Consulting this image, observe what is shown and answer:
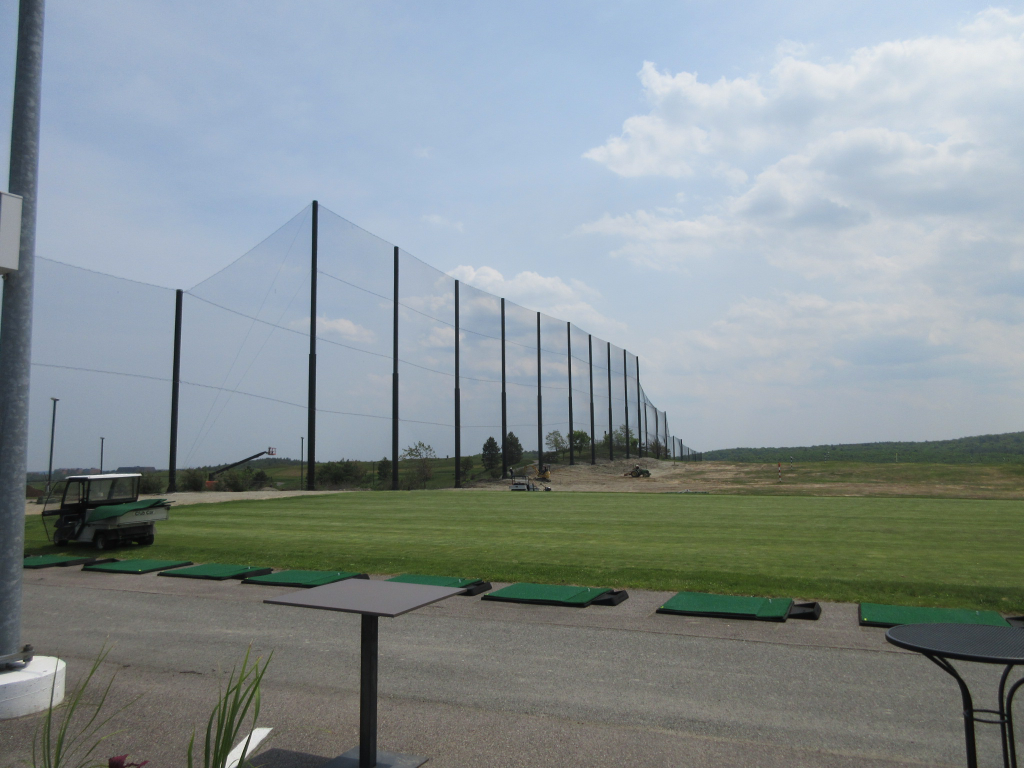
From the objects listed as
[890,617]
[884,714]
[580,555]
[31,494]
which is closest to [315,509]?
[580,555]

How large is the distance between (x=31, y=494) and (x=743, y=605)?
30587 millimetres

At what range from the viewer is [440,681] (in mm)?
5227

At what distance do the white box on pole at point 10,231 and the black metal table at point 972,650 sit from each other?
18.7 feet

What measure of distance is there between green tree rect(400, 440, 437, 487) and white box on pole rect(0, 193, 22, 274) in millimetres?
32759

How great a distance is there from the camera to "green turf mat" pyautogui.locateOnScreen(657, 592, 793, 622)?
7.05m

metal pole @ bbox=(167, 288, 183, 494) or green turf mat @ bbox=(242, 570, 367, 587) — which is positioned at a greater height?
metal pole @ bbox=(167, 288, 183, 494)

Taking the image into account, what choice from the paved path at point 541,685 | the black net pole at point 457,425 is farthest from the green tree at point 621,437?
the paved path at point 541,685

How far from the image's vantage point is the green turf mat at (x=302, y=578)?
9.18 m

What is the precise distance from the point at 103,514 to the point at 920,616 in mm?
13206

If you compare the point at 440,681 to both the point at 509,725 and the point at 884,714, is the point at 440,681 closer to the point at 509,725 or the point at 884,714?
the point at 509,725

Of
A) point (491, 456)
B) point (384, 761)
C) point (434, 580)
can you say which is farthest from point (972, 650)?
point (491, 456)

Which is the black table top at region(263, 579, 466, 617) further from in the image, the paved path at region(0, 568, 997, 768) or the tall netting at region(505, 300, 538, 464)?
the tall netting at region(505, 300, 538, 464)

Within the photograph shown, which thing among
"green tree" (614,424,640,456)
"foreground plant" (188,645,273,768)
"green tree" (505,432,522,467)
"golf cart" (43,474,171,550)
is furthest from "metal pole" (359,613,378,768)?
"green tree" (614,424,640,456)

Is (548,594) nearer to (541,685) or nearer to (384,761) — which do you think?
(541,685)
